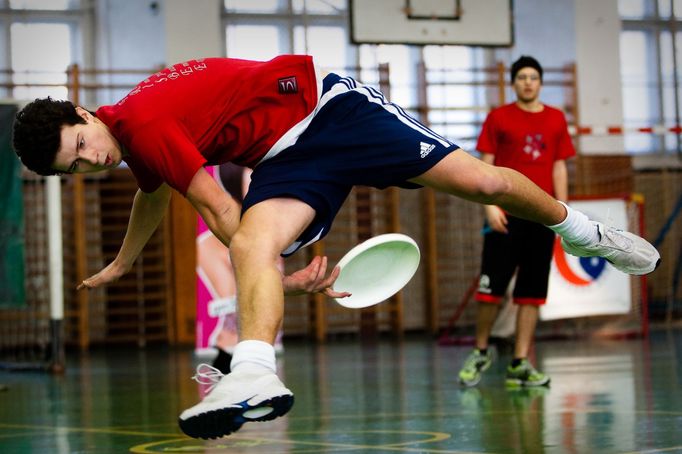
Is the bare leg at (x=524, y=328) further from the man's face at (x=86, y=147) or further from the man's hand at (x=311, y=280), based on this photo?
the man's face at (x=86, y=147)

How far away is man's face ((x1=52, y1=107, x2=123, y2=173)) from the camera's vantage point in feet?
11.9

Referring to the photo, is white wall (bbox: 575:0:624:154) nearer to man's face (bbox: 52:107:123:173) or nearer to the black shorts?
the black shorts

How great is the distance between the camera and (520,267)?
23.5 ft

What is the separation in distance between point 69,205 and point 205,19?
10.2 feet

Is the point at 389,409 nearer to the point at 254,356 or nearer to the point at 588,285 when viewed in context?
the point at 254,356

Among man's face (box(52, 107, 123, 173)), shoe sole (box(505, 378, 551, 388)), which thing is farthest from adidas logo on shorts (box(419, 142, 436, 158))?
shoe sole (box(505, 378, 551, 388))

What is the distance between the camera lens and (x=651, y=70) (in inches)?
696

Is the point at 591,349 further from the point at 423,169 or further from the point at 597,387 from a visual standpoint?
the point at 423,169

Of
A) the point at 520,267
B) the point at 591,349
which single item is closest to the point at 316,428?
the point at 520,267

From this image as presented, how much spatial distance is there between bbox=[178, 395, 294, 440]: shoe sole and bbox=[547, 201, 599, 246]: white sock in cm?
161

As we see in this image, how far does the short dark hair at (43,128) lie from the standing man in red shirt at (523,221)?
12.4ft

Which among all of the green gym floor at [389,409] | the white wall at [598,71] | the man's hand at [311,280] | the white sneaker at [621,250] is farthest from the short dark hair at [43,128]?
the white wall at [598,71]

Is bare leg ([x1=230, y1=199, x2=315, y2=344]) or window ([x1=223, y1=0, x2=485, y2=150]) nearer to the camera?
bare leg ([x1=230, y1=199, x2=315, y2=344])

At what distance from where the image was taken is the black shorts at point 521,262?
7.02 meters
